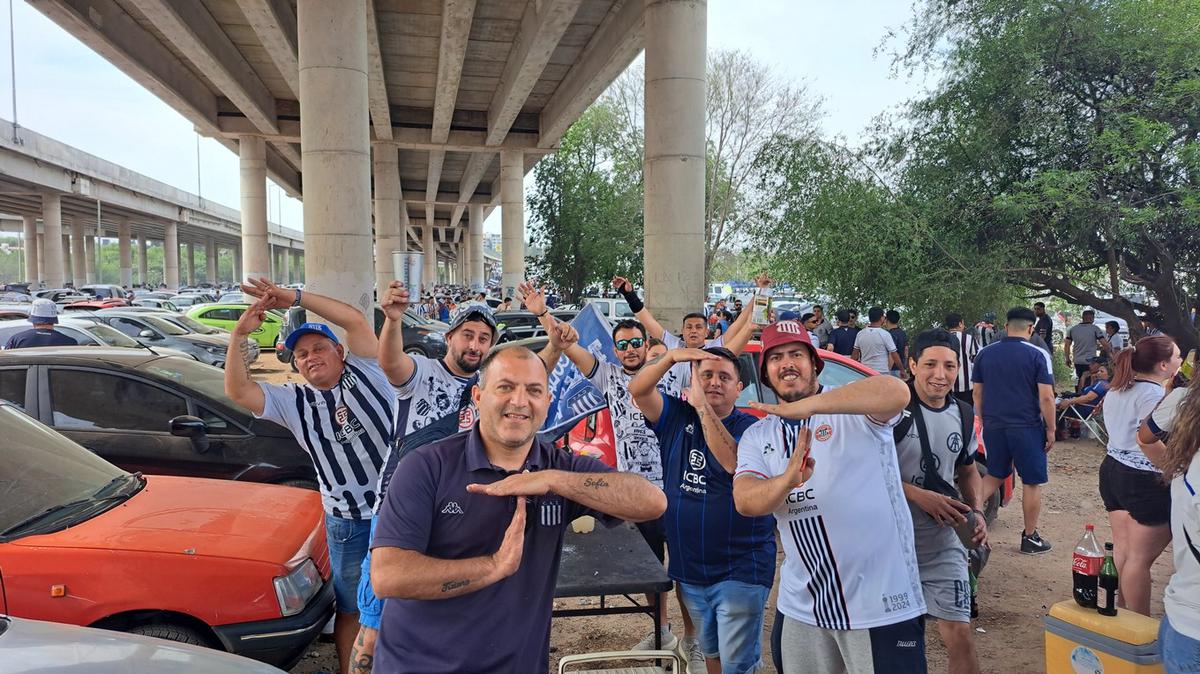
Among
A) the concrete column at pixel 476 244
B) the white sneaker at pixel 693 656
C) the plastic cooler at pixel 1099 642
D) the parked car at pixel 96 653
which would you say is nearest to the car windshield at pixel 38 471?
the parked car at pixel 96 653

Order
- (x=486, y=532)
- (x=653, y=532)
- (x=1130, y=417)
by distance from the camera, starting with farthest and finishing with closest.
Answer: (x=653, y=532) < (x=1130, y=417) < (x=486, y=532)

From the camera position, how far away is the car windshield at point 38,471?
372 centimetres

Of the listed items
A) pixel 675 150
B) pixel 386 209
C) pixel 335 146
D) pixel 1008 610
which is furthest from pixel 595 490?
pixel 386 209

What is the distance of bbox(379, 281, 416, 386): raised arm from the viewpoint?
3805 millimetres

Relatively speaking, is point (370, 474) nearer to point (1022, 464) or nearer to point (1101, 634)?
point (1101, 634)

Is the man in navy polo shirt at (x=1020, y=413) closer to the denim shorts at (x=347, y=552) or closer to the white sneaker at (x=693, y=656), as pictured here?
the white sneaker at (x=693, y=656)

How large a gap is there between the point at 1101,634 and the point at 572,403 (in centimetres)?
302

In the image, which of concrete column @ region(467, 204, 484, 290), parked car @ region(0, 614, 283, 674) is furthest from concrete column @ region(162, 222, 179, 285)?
parked car @ region(0, 614, 283, 674)

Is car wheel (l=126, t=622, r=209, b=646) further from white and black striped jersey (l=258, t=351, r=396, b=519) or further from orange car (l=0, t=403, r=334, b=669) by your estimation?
white and black striped jersey (l=258, t=351, r=396, b=519)

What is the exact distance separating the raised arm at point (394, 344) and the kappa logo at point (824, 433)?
2.05m

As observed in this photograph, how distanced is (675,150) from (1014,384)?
8495mm

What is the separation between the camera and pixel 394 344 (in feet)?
12.6

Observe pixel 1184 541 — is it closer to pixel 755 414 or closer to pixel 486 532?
pixel 486 532

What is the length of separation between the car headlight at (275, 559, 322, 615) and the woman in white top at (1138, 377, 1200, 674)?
3828 mm
